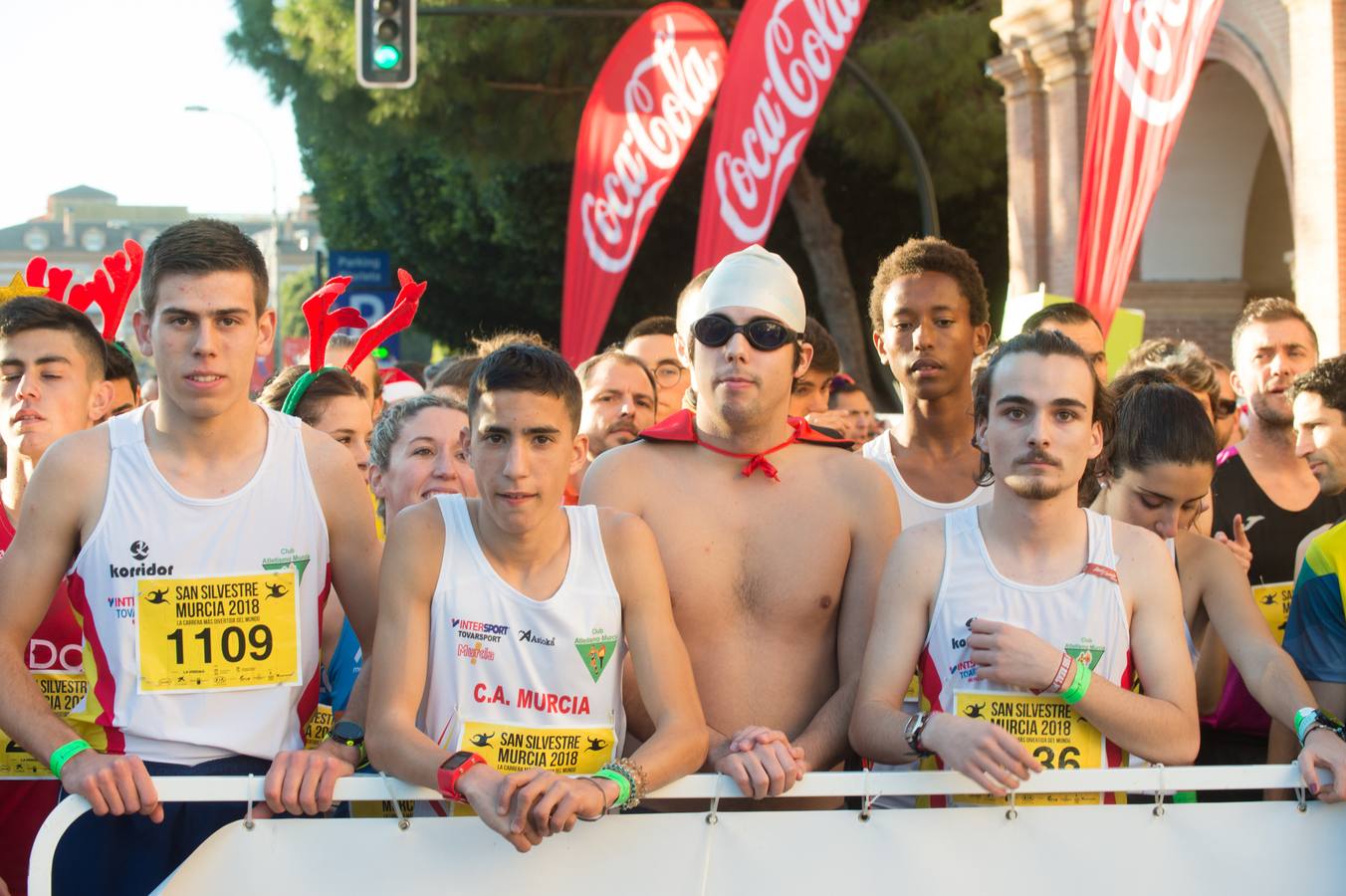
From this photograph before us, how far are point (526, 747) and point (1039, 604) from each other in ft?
3.86

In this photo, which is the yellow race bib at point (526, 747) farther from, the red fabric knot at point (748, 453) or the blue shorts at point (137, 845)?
→ the red fabric knot at point (748, 453)

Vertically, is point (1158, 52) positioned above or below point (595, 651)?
above

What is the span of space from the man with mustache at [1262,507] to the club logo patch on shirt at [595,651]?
1.82 metres

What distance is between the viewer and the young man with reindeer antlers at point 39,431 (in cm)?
413

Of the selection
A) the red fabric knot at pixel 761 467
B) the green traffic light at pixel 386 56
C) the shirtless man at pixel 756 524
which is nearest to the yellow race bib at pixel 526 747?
the shirtless man at pixel 756 524

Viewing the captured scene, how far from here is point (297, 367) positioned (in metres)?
5.77

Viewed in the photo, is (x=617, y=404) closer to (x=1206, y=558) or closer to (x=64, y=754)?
(x=1206, y=558)

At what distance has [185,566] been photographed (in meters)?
3.49

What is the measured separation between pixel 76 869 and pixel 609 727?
124 centimetres

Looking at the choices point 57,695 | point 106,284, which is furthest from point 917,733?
point 106,284

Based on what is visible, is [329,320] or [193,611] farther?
[329,320]

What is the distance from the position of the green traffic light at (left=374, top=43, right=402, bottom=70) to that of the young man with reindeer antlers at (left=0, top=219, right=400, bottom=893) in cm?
936

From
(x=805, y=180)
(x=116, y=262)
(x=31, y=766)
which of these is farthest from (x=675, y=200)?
(x=31, y=766)

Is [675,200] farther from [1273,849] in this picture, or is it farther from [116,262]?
[1273,849]
